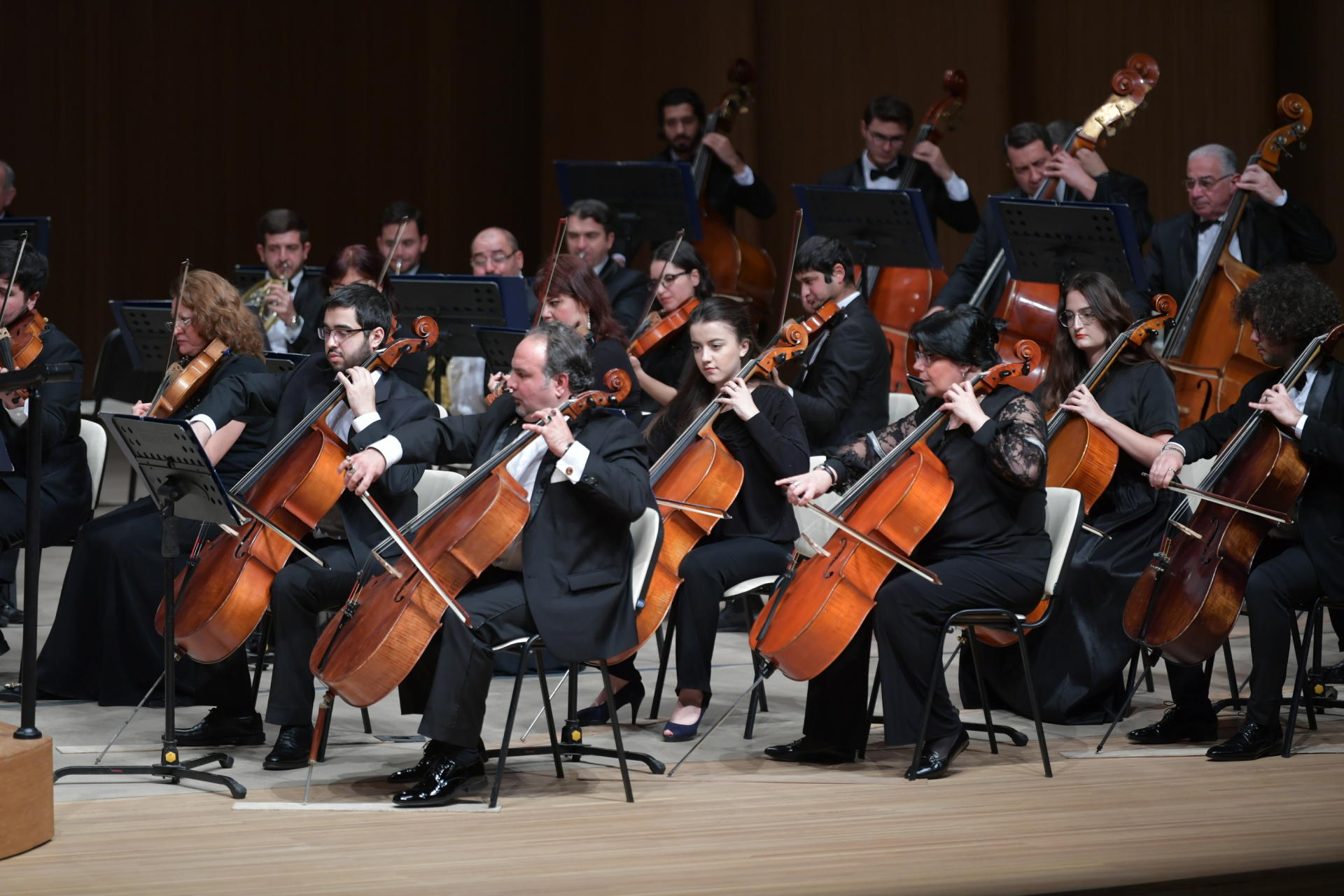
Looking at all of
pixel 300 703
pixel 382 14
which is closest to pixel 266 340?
pixel 300 703


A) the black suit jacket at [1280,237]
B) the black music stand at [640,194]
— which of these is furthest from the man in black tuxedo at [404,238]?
the black suit jacket at [1280,237]

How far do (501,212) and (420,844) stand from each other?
6.73 metres

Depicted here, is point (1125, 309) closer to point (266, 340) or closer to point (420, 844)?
point (420, 844)

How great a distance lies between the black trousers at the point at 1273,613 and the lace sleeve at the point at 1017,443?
0.60 meters

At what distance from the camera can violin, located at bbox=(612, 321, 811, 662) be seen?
4023 mm

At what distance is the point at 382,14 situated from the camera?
9.23 meters

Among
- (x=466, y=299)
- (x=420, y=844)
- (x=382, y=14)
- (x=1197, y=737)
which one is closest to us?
(x=420, y=844)

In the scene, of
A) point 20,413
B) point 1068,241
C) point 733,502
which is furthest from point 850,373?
point 20,413

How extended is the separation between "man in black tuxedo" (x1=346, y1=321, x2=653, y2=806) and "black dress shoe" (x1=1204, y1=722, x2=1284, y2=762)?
1.37 meters

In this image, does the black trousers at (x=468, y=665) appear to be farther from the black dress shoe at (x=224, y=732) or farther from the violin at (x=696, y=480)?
the black dress shoe at (x=224, y=732)

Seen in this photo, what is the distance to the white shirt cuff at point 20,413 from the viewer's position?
4383mm

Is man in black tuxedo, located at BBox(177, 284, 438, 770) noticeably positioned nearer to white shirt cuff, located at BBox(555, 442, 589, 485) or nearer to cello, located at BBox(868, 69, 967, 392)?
white shirt cuff, located at BBox(555, 442, 589, 485)

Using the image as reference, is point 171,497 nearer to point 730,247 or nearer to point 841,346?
point 841,346

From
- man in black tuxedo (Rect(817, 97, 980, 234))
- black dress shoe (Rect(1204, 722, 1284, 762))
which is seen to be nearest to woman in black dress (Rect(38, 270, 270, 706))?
black dress shoe (Rect(1204, 722, 1284, 762))
